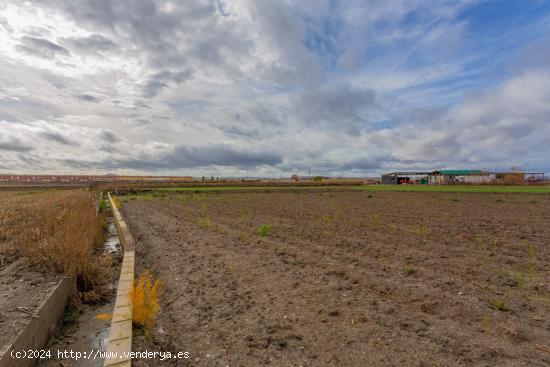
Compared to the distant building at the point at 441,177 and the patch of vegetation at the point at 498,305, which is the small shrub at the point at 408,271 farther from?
the distant building at the point at 441,177

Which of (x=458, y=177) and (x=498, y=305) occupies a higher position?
(x=458, y=177)

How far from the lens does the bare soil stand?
3236 millimetres

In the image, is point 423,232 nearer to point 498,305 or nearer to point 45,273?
point 498,305

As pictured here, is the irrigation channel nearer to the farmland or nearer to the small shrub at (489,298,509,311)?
the farmland

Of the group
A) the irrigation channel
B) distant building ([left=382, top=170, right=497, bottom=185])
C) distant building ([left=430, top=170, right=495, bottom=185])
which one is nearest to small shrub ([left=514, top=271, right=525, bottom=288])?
the irrigation channel

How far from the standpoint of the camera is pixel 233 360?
3123 mm

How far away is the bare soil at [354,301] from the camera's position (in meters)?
3.24

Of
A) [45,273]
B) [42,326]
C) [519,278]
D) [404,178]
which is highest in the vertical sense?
[404,178]

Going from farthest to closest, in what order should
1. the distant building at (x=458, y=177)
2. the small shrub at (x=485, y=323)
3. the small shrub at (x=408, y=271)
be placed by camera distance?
the distant building at (x=458, y=177) < the small shrub at (x=408, y=271) < the small shrub at (x=485, y=323)

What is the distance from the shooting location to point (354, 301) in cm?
452

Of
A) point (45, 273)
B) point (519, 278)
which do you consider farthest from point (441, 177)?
point (45, 273)

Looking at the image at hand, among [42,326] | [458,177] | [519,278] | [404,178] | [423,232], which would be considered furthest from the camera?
[404,178]

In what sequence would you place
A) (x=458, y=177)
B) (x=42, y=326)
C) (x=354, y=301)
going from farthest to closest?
(x=458, y=177) → (x=354, y=301) → (x=42, y=326)

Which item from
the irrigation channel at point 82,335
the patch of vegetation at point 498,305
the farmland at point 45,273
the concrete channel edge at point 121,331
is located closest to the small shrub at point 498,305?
the patch of vegetation at point 498,305
